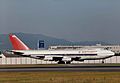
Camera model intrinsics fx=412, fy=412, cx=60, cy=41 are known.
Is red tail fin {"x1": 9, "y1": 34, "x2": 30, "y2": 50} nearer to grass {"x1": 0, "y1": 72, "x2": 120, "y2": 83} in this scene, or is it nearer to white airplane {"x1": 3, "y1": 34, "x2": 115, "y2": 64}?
white airplane {"x1": 3, "y1": 34, "x2": 115, "y2": 64}

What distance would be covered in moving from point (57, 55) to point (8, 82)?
80.3 meters

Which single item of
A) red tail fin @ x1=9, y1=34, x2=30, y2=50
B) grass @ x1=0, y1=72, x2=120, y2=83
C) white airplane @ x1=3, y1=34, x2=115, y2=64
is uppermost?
red tail fin @ x1=9, y1=34, x2=30, y2=50

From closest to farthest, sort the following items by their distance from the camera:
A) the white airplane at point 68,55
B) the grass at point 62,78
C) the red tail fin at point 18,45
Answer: the grass at point 62,78 < the white airplane at point 68,55 < the red tail fin at point 18,45

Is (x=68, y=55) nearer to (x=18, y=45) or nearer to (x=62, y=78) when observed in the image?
(x=18, y=45)

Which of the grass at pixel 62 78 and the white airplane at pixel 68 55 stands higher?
the white airplane at pixel 68 55

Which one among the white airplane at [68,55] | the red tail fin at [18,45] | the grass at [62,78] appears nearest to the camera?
the grass at [62,78]

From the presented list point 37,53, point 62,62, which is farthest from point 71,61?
point 37,53

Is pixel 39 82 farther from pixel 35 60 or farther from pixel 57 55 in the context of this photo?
pixel 35 60

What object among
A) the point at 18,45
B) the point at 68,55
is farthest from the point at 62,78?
the point at 18,45

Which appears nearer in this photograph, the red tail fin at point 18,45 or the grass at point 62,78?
the grass at point 62,78

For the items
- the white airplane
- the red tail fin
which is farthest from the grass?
the red tail fin

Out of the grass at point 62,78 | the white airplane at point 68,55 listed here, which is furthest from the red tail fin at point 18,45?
the grass at point 62,78

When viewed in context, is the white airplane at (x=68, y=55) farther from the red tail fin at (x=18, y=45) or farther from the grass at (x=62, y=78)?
the grass at (x=62, y=78)

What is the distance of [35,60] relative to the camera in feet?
427
